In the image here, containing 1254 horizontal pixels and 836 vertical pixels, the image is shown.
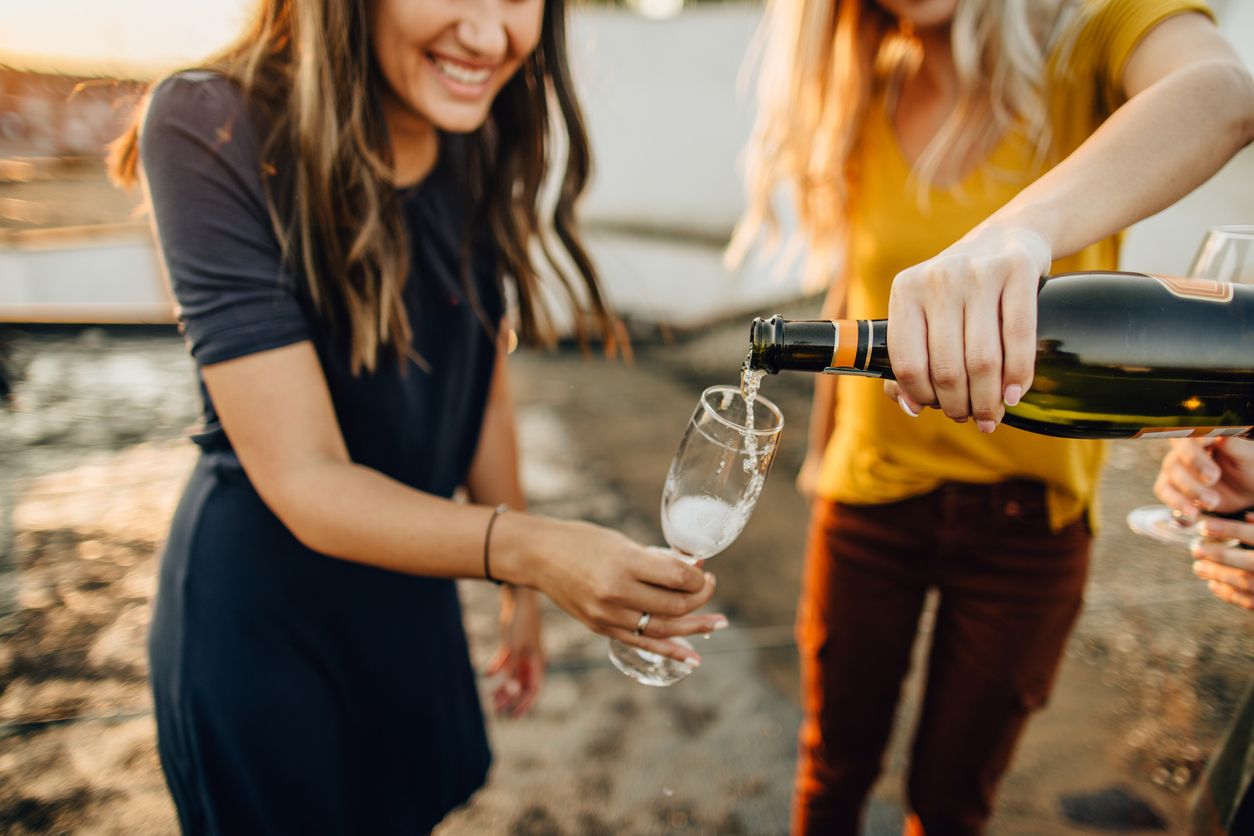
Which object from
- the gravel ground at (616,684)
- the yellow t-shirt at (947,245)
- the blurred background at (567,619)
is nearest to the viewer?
the yellow t-shirt at (947,245)

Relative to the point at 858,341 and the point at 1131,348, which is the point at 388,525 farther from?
the point at 1131,348

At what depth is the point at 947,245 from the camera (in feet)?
4.29

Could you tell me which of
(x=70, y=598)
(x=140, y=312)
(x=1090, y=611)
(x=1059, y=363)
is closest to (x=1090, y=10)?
(x=1059, y=363)

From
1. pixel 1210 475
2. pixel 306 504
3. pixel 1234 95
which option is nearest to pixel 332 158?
pixel 306 504

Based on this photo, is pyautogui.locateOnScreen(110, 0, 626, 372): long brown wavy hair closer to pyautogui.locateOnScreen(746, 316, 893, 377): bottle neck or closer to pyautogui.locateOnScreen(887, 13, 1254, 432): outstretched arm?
pyautogui.locateOnScreen(746, 316, 893, 377): bottle neck

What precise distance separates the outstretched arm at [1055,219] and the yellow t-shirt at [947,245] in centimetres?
12

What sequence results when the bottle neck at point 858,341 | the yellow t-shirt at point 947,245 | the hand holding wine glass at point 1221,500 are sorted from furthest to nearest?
the yellow t-shirt at point 947,245
the hand holding wine glass at point 1221,500
the bottle neck at point 858,341

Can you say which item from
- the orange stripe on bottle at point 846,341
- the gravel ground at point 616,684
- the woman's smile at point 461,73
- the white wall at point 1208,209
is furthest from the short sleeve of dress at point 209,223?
the white wall at point 1208,209

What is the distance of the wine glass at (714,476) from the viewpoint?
934 millimetres

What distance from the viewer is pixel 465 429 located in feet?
4.42

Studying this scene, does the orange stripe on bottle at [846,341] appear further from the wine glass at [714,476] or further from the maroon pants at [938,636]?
the maroon pants at [938,636]

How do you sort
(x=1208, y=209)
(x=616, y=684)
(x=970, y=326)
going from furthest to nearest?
(x=616, y=684) < (x=1208, y=209) < (x=970, y=326)

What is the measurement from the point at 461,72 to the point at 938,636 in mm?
1495

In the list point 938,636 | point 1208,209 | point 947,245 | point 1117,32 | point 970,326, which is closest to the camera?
point 970,326
